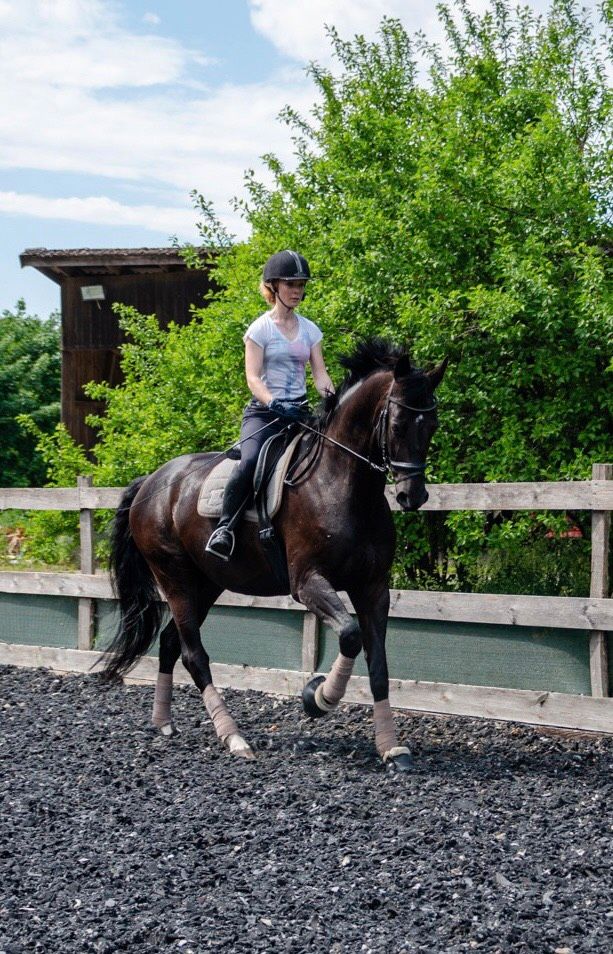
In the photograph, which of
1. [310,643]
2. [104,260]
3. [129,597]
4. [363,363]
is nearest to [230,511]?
[363,363]

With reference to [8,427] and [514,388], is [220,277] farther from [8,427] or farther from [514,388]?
[8,427]

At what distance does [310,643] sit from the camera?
7996mm

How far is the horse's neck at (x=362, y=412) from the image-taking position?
5863 millimetres

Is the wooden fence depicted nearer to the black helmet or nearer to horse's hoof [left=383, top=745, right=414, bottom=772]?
horse's hoof [left=383, top=745, right=414, bottom=772]

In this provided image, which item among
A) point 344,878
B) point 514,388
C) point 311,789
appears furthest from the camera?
point 514,388

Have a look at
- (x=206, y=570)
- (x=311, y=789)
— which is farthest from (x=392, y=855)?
(x=206, y=570)

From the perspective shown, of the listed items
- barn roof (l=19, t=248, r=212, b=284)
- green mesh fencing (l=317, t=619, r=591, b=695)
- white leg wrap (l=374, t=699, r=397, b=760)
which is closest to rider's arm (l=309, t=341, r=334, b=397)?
white leg wrap (l=374, t=699, r=397, b=760)

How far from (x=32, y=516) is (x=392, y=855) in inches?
393

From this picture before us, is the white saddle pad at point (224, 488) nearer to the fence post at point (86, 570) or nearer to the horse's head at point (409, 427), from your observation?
the horse's head at point (409, 427)

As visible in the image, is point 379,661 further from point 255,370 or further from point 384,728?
point 255,370

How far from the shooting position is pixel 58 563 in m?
14.8

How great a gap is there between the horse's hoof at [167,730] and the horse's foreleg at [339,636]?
4.30ft

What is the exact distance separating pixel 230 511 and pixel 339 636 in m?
1.15

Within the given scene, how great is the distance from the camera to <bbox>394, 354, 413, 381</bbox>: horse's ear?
5.55 m
